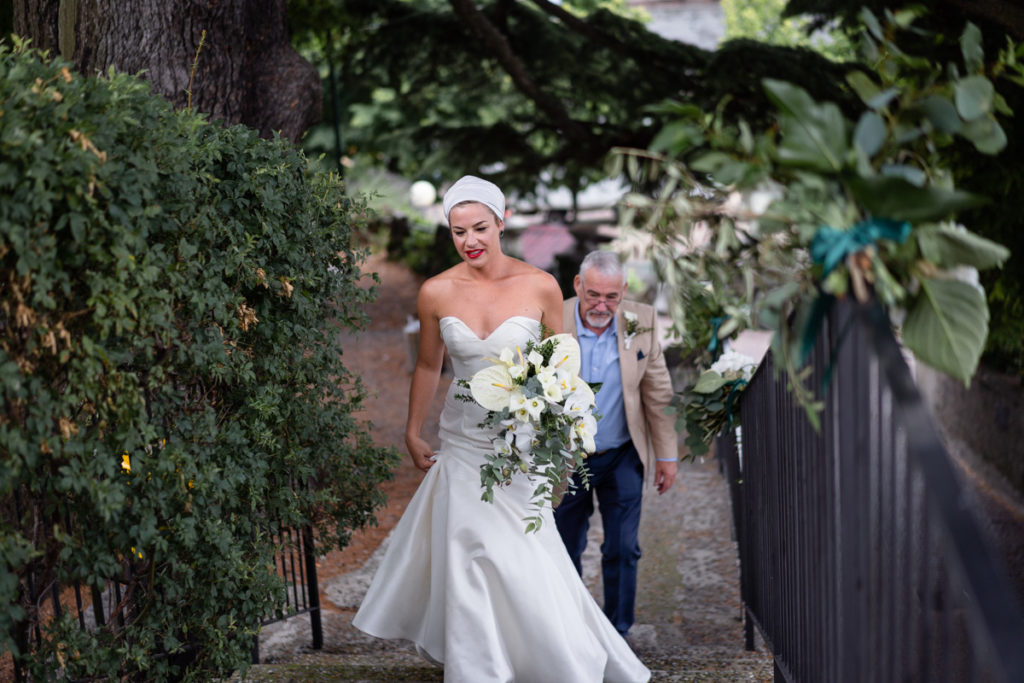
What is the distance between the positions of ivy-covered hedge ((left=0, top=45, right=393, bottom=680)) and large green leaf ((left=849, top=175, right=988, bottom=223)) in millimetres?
1925

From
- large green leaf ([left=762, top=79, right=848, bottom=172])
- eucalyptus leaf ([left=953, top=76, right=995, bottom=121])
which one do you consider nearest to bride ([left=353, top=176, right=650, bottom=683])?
large green leaf ([left=762, top=79, right=848, bottom=172])

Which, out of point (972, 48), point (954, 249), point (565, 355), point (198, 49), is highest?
point (198, 49)

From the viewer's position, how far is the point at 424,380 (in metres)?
4.55

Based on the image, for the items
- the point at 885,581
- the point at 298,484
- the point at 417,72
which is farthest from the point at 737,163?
the point at 417,72

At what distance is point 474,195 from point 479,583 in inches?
63.0

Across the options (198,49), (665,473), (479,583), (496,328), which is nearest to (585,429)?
(496,328)

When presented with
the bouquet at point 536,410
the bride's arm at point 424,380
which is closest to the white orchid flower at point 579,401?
the bouquet at point 536,410

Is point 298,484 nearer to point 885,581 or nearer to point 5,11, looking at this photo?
point 885,581

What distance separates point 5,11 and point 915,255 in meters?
7.47

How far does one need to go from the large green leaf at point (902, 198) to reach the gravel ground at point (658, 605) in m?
2.66

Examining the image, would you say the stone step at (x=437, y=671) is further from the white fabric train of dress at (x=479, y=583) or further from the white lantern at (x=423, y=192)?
the white lantern at (x=423, y=192)

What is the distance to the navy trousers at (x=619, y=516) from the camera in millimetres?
5219

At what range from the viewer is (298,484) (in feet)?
14.9

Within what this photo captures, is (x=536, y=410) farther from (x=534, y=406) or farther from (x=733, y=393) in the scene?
(x=733, y=393)
